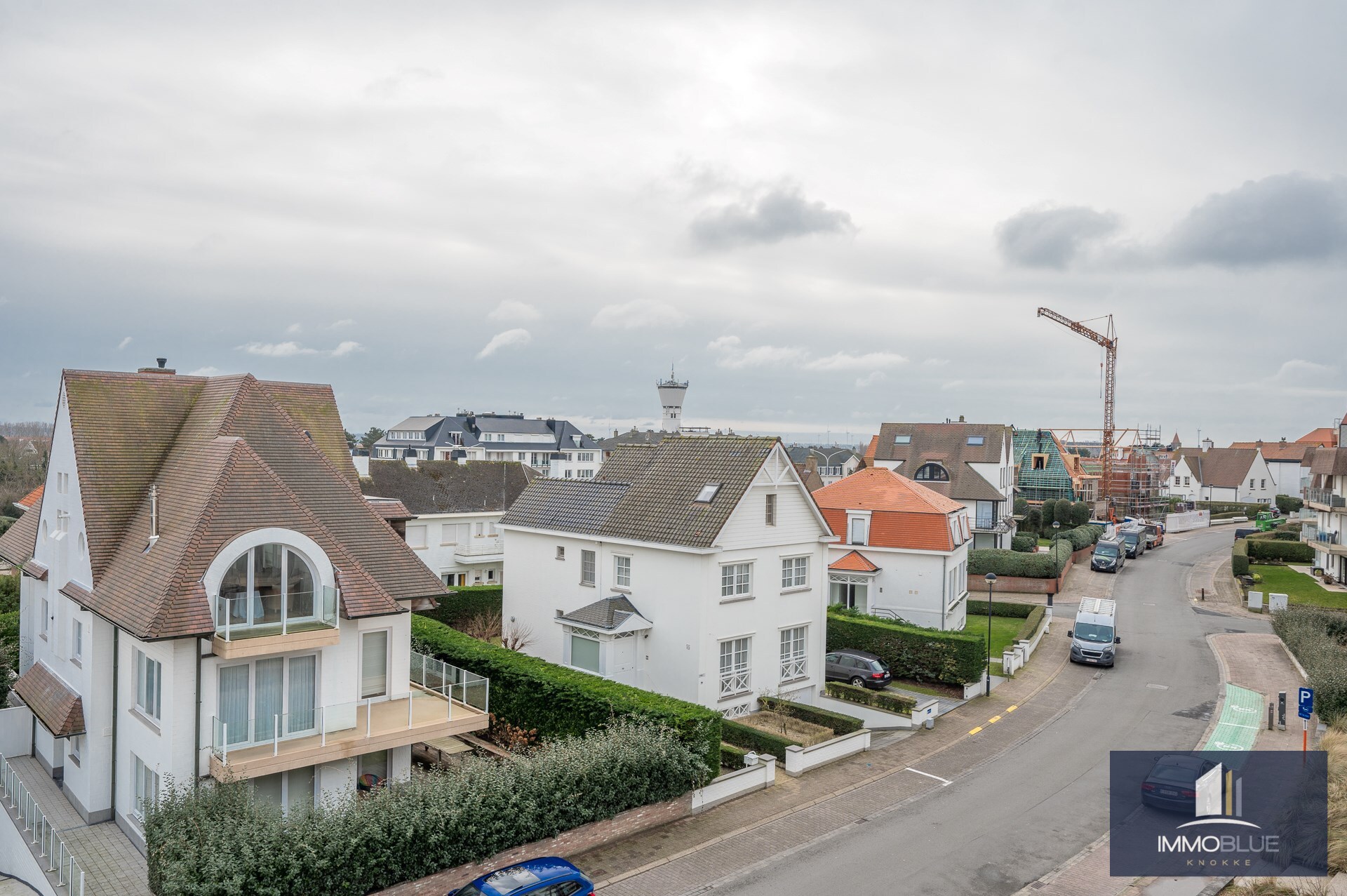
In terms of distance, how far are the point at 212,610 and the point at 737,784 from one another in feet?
42.3

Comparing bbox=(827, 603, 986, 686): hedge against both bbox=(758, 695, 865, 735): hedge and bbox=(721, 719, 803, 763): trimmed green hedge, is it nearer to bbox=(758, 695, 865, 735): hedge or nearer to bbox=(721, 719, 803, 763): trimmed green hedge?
bbox=(758, 695, 865, 735): hedge

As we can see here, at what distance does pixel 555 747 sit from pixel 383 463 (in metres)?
36.1

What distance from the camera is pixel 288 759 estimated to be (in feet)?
58.4

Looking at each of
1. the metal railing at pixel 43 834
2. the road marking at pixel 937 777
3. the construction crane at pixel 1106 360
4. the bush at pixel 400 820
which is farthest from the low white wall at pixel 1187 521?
the metal railing at pixel 43 834

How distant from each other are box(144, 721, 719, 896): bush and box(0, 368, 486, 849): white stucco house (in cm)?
145

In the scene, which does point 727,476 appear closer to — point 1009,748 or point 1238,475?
point 1009,748

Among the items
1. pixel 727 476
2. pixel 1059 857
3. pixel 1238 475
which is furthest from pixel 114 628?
pixel 1238 475

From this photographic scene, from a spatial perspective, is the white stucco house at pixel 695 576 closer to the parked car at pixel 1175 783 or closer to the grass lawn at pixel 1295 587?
the parked car at pixel 1175 783

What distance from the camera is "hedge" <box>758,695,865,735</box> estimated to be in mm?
26797

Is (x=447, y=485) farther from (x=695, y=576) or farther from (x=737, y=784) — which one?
(x=737, y=784)

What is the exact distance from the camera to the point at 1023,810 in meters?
21.6

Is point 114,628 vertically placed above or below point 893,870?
above

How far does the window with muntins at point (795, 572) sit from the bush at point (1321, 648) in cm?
1654

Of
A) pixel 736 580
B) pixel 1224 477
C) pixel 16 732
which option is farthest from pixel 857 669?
pixel 1224 477
